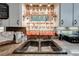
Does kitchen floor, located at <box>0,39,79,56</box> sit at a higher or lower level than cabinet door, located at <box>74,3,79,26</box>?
lower

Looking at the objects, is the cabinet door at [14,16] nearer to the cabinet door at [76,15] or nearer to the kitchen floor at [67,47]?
the kitchen floor at [67,47]

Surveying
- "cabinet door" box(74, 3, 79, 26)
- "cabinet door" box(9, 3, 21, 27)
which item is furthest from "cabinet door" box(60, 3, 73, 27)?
"cabinet door" box(9, 3, 21, 27)

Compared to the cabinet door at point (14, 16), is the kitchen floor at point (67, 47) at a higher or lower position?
lower

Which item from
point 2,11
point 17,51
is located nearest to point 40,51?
point 17,51

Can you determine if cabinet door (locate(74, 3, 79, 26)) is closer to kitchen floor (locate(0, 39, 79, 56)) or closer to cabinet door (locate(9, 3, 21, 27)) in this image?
kitchen floor (locate(0, 39, 79, 56))

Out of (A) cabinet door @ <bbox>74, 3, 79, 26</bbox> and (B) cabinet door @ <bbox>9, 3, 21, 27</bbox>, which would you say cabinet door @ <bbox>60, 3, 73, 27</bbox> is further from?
(B) cabinet door @ <bbox>9, 3, 21, 27</bbox>

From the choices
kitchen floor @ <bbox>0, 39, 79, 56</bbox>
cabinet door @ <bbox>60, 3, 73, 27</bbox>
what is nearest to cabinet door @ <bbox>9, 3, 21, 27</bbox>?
kitchen floor @ <bbox>0, 39, 79, 56</bbox>

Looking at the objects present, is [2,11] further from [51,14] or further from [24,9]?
[51,14]

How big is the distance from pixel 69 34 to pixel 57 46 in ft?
0.42

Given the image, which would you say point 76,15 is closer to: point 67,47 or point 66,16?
point 66,16

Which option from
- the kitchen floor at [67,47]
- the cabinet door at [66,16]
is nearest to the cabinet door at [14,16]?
the kitchen floor at [67,47]

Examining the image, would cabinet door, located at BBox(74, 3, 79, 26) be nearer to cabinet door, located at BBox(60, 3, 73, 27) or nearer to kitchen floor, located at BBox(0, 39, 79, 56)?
cabinet door, located at BBox(60, 3, 73, 27)

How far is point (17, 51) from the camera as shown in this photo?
3.61 ft

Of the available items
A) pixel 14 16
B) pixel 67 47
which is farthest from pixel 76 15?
pixel 14 16
